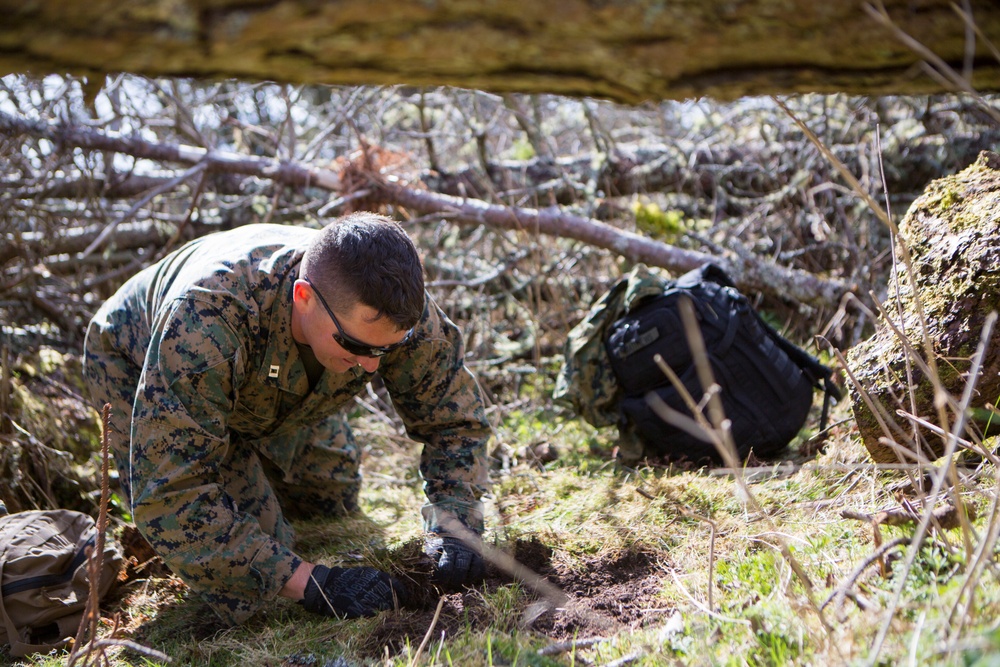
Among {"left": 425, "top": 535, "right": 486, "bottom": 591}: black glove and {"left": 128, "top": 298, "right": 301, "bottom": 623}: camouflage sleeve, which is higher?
{"left": 128, "top": 298, "right": 301, "bottom": 623}: camouflage sleeve

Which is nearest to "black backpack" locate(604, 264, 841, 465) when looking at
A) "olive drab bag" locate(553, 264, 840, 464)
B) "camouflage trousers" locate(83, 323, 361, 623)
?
"olive drab bag" locate(553, 264, 840, 464)

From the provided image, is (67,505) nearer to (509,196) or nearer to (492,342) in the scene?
(492,342)

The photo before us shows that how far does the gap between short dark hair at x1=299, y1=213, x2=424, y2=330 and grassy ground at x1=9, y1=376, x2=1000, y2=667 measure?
101cm

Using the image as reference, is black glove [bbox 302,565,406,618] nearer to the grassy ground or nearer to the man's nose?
the grassy ground

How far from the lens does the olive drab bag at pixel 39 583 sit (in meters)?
2.85

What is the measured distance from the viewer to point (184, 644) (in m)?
2.68

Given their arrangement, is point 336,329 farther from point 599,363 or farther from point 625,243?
point 625,243

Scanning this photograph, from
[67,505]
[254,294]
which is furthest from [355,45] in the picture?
[67,505]

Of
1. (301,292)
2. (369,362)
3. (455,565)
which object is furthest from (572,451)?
(301,292)

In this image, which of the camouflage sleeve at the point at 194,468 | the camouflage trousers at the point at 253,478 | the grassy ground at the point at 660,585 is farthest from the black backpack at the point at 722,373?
the camouflage sleeve at the point at 194,468

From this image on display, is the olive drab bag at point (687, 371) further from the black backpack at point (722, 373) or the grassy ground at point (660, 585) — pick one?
the grassy ground at point (660, 585)

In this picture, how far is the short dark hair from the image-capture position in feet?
8.41

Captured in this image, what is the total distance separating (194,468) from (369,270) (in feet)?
2.97

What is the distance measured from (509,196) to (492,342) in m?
1.03
